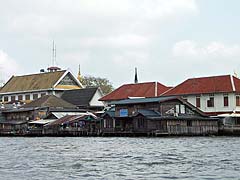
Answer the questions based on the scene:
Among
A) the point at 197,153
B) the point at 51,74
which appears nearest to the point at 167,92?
the point at 51,74

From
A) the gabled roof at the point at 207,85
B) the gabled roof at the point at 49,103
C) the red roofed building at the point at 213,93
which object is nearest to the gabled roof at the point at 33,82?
the gabled roof at the point at 49,103

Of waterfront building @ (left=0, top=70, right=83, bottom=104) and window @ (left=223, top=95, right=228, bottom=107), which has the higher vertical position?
waterfront building @ (left=0, top=70, right=83, bottom=104)

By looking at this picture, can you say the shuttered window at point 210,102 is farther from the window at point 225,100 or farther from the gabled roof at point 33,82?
the gabled roof at point 33,82

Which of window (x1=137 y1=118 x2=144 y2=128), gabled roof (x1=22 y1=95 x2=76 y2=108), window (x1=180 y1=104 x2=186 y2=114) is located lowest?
window (x1=137 y1=118 x2=144 y2=128)

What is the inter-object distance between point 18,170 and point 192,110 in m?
40.8

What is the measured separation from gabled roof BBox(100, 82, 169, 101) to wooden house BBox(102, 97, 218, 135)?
1202 centimetres

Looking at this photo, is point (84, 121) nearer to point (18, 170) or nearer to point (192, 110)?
point (192, 110)

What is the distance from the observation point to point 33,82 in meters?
102

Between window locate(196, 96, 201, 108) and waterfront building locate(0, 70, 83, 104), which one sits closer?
window locate(196, 96, 201, 108)

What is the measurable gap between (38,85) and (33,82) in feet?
8.02

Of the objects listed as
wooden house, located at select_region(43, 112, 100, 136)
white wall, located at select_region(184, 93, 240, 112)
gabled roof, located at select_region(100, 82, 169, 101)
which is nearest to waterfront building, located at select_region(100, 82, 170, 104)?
gabled roof, located at select_region(100, 82, 169, 101)

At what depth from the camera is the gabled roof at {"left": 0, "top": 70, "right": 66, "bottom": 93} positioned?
324ft

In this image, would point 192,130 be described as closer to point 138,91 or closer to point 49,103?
point 138,91

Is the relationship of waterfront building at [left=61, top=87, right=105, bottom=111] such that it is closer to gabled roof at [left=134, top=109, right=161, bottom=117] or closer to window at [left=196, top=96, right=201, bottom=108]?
window at [left=196, top=96, right=201, bottom=108]
